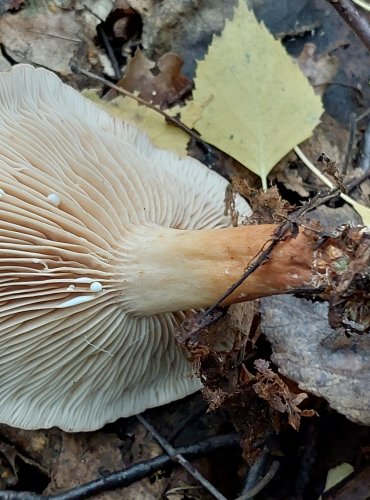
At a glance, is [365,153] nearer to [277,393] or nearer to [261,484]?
[277,393]

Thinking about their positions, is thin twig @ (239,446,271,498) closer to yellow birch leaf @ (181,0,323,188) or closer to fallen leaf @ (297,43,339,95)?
yellow birch leaf @ (181,0,323,188)

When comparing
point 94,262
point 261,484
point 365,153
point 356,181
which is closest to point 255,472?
point 261,484

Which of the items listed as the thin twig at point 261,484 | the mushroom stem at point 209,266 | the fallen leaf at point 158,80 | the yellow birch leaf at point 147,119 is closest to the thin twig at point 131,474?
the thin twig at point 261,484

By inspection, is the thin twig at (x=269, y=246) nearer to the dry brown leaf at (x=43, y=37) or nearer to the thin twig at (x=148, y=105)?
the thin twig at (x=148, y=105)

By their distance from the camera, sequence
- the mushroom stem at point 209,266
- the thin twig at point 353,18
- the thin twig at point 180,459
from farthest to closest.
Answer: the thin twig at point 353,18 → the thin twig at point 180,459 → the mushroom stem at point 209,266

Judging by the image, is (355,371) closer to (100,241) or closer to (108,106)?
(100,241)

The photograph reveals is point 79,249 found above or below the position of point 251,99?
below
